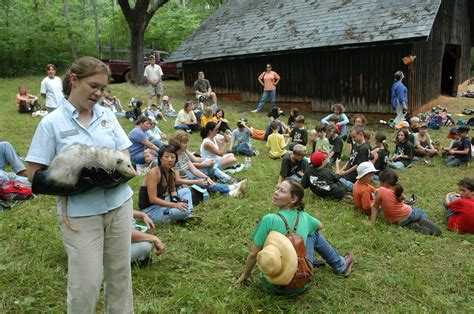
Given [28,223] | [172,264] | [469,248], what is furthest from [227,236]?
[469,248]

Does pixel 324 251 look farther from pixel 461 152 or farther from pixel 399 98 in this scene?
pixel 399 98

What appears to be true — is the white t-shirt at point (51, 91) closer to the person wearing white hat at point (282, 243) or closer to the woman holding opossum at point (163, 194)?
the woman holding opossum at point (163, 194)

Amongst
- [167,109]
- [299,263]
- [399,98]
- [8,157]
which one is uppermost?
[399,98]

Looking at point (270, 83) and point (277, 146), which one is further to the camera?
point (270, 83)

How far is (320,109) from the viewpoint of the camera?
1495 cm

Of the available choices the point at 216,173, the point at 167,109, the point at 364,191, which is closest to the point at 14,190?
the point at 216,173

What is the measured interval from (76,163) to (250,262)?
75.1 inches

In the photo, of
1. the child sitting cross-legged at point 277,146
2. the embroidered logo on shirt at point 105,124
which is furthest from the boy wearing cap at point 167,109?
the embroidered logo on shirt at point 105,124

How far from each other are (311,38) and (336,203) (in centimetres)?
984

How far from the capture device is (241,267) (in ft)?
13.2

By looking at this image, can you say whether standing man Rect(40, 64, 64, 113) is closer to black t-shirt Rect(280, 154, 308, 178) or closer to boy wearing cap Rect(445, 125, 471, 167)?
black t-shirt Rect(280, 154, 308, 178)

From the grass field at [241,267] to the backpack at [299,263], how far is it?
211mm

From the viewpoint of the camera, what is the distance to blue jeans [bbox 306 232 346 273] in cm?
350

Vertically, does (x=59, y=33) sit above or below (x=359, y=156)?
above
